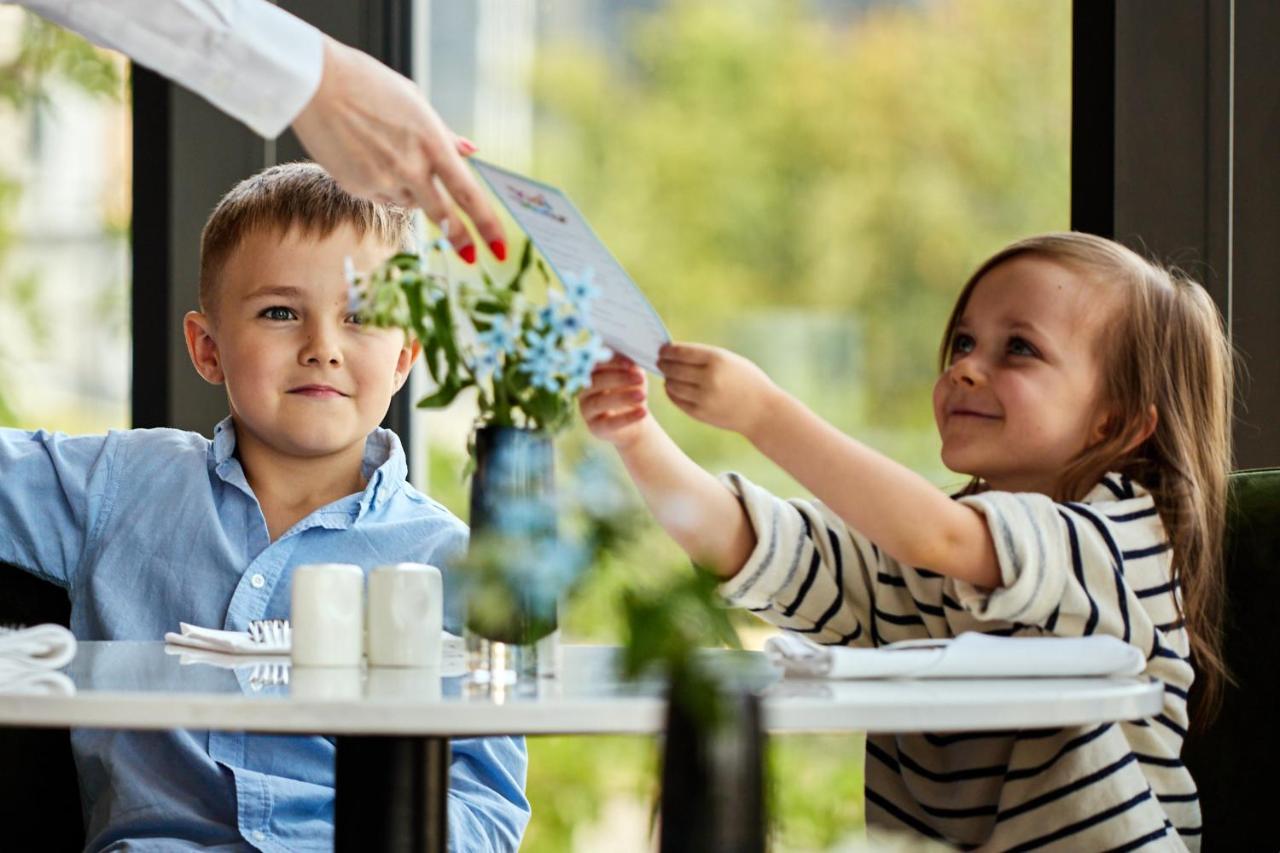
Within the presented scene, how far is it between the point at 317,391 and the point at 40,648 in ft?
2.28

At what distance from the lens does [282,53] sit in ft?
5.49

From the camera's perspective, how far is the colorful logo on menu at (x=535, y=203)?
136 centimetres

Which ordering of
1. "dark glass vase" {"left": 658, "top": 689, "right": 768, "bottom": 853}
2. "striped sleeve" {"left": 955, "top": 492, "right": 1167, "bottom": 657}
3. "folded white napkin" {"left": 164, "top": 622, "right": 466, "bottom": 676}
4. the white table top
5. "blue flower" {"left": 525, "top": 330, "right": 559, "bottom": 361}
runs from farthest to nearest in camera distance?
1. "striped sleeve" {"left": 955, "top": 492, "right": 1167, "bottom": 657}
2. "folded white napkin" {"left": 164, "top": 622, "right": 466, "bottom": 676}
3. "blue flower" {"left": 525, "top": 330, "right": 559, "bottom": 361}
4. the white table top
5. "dark glass vase" {"left": 658, "top": 689, "right": 768, "bottom": 853}

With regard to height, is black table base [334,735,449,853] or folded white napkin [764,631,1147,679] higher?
folded white napkin [764,631,1147,679]

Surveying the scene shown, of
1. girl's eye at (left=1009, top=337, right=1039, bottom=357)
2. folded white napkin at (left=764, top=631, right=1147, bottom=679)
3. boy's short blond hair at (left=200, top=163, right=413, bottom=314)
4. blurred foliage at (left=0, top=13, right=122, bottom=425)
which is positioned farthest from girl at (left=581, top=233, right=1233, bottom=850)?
blurred foliage at (left=0, top=13, right=122, bottom=425)

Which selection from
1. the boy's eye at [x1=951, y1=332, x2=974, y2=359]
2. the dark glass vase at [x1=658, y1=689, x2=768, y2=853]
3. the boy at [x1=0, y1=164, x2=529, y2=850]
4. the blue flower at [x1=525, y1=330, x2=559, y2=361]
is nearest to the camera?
the dark glass vase at [x1=658, y1=689, x2=768, y2=853]

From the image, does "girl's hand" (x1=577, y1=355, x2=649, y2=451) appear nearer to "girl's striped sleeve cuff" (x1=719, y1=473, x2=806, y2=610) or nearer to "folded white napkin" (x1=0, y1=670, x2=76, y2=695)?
"girl's striped sleeve cuff" (x1=719, y1=473, x2=806, y2=610)

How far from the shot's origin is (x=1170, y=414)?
1.91 m

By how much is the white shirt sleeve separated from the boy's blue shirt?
0.52 m

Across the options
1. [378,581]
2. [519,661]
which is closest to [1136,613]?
[519,661]

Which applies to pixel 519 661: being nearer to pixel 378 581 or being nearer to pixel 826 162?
pixel 378 581

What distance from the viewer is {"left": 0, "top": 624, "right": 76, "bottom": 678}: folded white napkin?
Result: 1.36 meters

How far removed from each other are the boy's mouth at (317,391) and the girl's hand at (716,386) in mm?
533

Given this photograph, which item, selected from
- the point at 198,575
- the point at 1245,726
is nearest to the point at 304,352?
the point at 198,575
